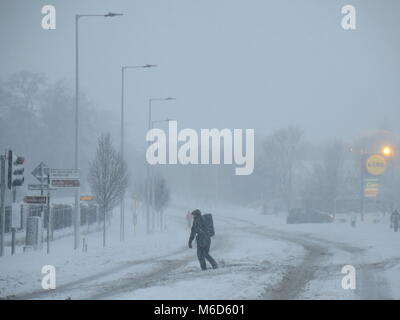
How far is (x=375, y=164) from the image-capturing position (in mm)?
52875

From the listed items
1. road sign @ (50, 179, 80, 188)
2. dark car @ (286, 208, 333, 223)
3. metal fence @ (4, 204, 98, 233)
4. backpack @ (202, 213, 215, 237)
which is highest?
road sign @ (50, 179, 80, 188)

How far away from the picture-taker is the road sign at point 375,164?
5250 cm

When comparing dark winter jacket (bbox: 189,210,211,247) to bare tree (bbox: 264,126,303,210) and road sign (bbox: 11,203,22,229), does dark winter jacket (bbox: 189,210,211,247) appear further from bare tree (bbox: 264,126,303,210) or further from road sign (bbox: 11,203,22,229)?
bare tree (bbox: 264,126,303,210)

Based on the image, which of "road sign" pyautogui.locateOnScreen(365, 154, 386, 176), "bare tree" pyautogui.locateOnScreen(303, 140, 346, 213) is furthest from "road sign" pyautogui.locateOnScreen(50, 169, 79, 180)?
"bare tree" pyautogui.locateOnScreen(303, 140, 346, 213)

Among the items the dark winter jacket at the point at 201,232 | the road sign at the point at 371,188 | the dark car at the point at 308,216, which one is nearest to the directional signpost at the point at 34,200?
the dark winter jacket at the point at 201,232

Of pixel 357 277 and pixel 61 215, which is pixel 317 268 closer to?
pixel 357 277

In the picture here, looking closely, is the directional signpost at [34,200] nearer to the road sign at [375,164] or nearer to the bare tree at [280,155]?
the road sign at [375,164]

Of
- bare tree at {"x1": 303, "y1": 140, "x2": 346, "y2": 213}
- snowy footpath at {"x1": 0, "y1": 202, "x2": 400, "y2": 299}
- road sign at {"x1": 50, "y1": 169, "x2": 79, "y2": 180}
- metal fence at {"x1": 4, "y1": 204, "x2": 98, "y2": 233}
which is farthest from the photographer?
bare tree at {"x1": 303, "y1": 140, "x2": 346, "y2": 213}

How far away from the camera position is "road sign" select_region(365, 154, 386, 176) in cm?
5250

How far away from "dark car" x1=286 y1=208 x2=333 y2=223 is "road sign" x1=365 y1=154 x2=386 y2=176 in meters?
8.09

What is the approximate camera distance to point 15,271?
1898 cm

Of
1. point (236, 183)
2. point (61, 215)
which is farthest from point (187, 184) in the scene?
point (61, 215)

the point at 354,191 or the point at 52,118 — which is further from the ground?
the point at 52,118
